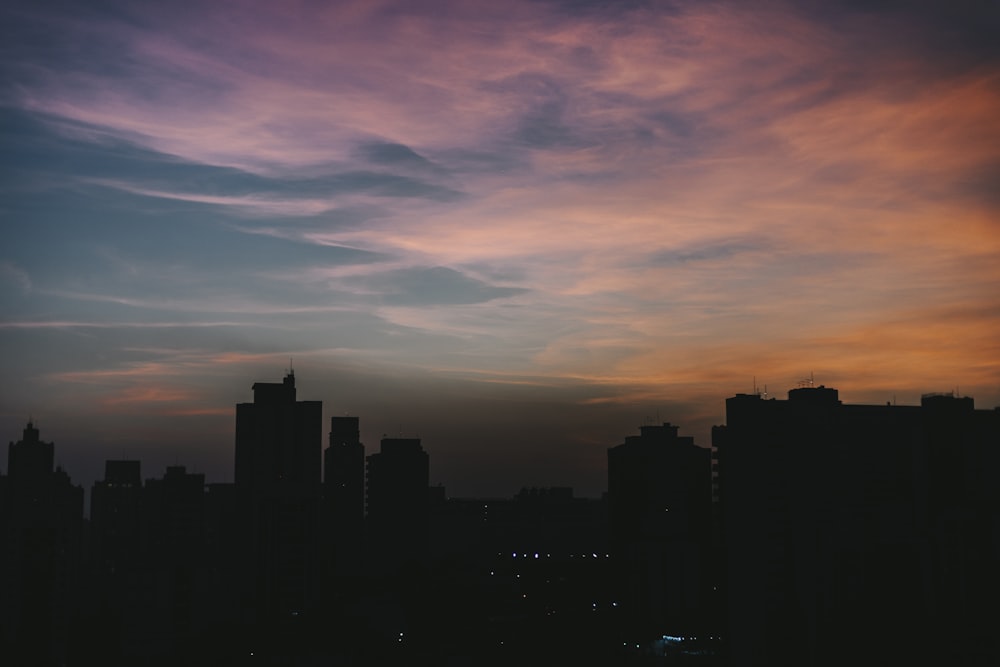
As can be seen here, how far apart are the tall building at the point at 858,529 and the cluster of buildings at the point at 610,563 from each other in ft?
0.21

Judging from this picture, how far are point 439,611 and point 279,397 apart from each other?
14.1m

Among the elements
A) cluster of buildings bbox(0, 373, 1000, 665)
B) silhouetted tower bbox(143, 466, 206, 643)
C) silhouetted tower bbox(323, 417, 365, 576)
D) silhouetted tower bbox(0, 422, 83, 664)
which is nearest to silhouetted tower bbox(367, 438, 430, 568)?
silhouetted tower bbox(323, 417, 365, 576)

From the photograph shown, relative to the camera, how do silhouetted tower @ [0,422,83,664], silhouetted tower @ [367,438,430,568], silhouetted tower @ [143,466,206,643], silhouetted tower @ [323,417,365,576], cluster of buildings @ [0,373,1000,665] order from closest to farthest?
cluster of buildings @ [0,373,1000,665] → silhouetted tower @ [0,422,83,664] → silhouetted tower @ [143,466,206,643] → silhouetted tower @ [323,417,365,576] → silhouetted tower @ [367,438,430,568]

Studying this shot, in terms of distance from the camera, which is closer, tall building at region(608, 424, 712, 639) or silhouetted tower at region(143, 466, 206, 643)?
silhouetted tower at region(143, 466, 206, 643)

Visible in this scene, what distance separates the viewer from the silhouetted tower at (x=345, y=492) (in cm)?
5912

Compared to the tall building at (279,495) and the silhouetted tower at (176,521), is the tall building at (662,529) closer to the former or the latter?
the tall building at (279,495)

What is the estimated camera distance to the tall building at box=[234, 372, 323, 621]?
42.1m

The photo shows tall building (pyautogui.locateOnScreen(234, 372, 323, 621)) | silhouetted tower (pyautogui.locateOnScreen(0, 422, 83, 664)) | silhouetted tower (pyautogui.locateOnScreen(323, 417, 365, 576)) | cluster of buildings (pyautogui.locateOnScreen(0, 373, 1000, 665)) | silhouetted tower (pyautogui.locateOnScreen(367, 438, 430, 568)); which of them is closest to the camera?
cluster of buildings (pyautogui.locateOnScreen(0, 373, 1000, 665))

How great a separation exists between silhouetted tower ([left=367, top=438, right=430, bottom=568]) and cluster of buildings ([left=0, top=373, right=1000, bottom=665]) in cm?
326

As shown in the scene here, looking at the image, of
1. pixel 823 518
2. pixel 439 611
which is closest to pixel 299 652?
pixel 439 611

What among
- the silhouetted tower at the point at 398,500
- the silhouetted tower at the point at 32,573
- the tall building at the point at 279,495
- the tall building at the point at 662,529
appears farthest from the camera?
the silhouetted tower at the point at 398,500

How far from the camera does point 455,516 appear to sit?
84.4 m

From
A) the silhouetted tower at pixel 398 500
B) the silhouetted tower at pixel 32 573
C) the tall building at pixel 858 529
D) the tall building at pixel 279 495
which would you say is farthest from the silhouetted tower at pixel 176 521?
the tall building at pixel 858 529

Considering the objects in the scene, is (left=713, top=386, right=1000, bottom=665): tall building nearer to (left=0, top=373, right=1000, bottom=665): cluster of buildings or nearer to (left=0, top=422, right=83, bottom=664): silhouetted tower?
(left=0, top=373, right=1000, bottom=665): cluster of buildings
